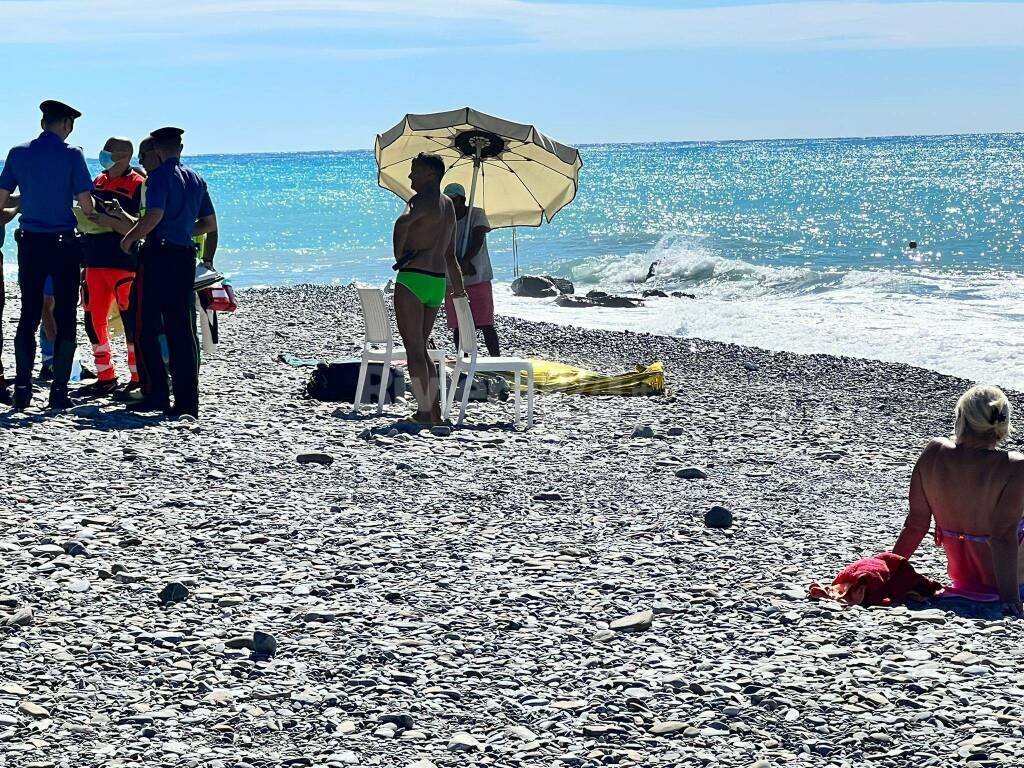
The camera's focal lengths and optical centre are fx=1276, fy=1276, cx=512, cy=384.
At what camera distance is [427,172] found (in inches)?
335

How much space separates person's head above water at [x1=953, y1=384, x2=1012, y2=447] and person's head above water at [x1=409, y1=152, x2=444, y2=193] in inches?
172

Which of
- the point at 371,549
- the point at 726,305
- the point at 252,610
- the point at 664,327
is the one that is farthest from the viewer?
the point at 726,305

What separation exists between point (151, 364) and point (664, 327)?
1252cm

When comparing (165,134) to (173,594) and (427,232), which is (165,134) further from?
(173,594)

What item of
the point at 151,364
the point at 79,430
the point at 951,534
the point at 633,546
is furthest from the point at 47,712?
the point at 151,364

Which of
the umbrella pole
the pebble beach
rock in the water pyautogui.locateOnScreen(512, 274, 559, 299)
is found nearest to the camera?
the pebble beach

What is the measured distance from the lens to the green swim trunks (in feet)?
28.5

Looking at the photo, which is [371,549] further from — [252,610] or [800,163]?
[800,163]

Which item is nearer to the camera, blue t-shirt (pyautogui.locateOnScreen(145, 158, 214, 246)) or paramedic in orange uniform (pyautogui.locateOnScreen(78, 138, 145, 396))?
blue t-shirt (pyautogui.locateOnScreen(145, 158, 214, 246))

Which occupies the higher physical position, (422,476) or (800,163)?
(800,163)

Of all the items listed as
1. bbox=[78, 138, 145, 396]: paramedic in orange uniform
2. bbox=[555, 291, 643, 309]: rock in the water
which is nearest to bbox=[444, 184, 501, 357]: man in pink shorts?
bbox=[78, 138, 145, 396]: paramedic in orange uniform

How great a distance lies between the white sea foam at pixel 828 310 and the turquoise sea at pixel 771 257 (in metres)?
0.05

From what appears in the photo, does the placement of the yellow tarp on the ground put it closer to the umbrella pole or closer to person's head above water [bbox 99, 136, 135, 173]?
the umbrella pole

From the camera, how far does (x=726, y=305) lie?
24.0 metres
